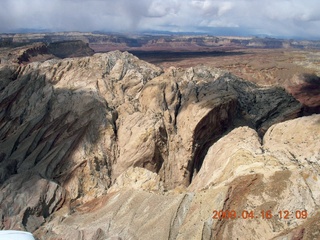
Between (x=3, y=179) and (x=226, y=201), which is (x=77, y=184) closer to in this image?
(x=3, y=179)

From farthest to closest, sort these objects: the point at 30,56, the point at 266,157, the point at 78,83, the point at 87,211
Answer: the point at 30,56
the point at 78,83
the point at 87,211
the point at 266,157

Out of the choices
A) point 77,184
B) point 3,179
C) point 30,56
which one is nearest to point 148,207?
point 77,184

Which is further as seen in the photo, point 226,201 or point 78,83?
point 78,83
